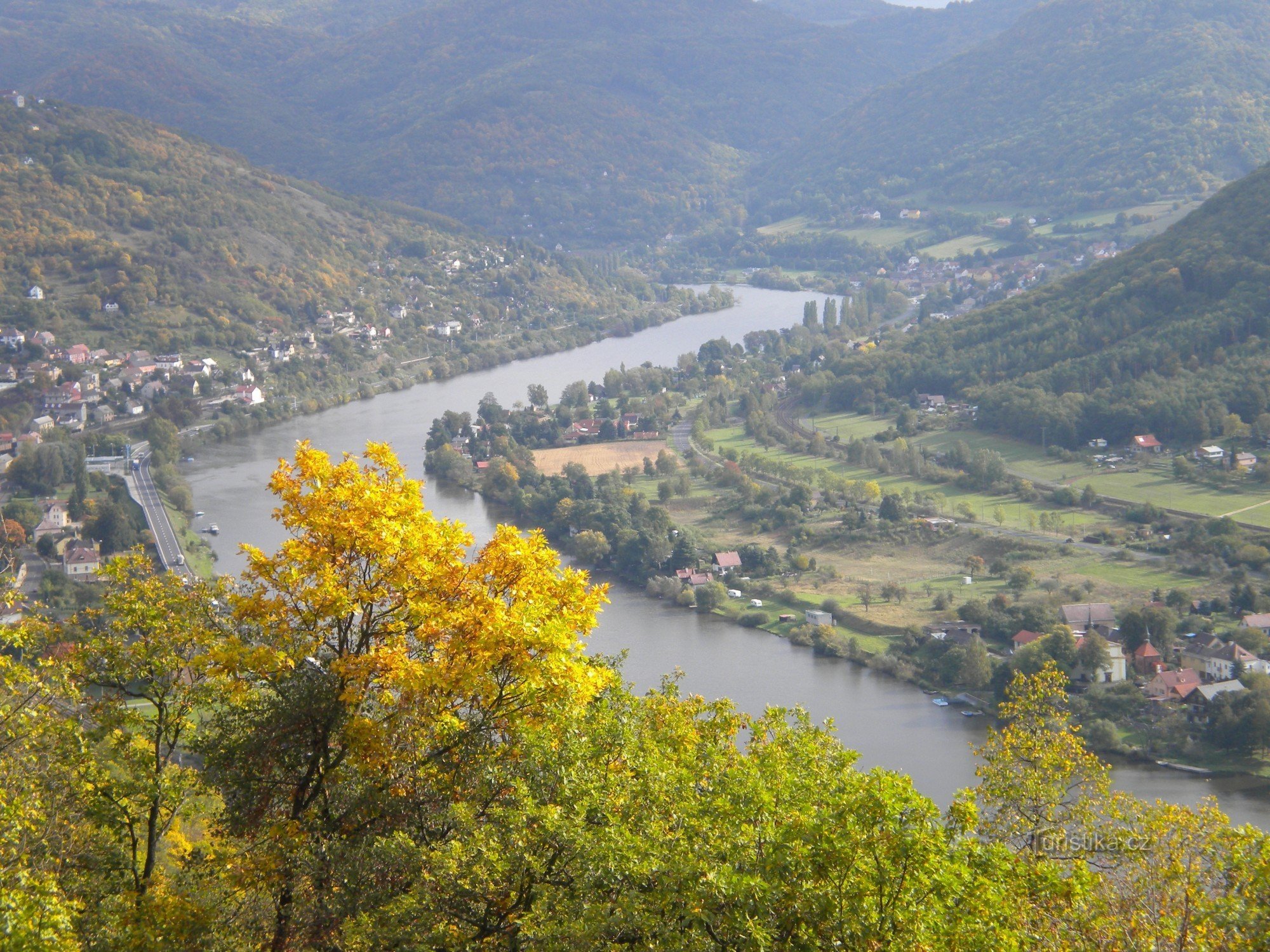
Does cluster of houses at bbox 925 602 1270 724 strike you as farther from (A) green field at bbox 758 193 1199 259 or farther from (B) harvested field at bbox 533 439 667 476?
(A) green field at bbox 758 193 1199 259

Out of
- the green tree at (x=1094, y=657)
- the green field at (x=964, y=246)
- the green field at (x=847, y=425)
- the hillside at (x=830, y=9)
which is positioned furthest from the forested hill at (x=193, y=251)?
the hillside at (x=830, y=9)

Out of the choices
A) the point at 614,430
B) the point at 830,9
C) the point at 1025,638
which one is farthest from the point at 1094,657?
the point at 830,9

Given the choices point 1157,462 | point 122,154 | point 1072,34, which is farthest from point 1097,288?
point 1072,34

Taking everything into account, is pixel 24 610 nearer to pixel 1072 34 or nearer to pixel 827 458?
pixel 827 458

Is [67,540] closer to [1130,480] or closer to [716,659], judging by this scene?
[716,659]

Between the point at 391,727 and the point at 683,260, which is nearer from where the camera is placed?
the point at 391,727

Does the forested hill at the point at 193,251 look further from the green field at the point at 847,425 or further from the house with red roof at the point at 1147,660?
the house with red roof at the point at 1147,660

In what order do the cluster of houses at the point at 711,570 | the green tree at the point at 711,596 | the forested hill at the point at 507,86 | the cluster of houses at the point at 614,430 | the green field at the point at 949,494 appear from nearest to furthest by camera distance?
the green tree at the point at 711,596
the cluster of houses at the point at 711,570
the green field at the point at 949,494
the cluster of houses at the point at 614,430
the forested hill at the point at 507,86
